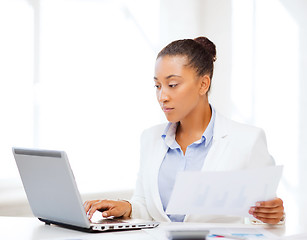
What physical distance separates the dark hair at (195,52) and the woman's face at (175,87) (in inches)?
1.2

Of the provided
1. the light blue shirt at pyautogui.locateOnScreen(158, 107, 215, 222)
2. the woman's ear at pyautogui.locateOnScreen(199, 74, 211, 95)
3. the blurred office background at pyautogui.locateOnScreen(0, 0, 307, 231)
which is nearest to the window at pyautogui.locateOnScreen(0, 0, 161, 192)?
the blurred office background at pyautogui.locateOnScreen(0, 0, 307, 231)

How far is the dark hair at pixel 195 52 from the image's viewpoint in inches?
85.2

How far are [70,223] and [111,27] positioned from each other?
2529 millimetres

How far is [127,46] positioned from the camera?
4051 mm

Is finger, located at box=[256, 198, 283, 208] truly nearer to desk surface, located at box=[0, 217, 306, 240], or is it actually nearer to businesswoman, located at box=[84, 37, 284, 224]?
desk surface, located at box=[0, 217, 306, 240]

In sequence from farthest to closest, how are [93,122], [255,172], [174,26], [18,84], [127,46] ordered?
[174,26] → [127,46] → [93,122] → [18,84] → [255,172]

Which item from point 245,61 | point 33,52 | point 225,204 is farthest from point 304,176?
point 225,204

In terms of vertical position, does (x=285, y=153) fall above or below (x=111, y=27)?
below

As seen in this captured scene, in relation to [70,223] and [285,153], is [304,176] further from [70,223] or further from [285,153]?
[70,223]

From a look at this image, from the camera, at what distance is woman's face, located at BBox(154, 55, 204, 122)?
206 cm

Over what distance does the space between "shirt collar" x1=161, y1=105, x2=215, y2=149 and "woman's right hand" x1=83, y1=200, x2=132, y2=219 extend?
1.27 feet

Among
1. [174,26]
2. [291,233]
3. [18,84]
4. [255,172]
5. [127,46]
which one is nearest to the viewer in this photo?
[255,172]

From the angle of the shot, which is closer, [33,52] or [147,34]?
[33,52]

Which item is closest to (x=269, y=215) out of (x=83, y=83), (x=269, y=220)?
(x=269, y=220)
